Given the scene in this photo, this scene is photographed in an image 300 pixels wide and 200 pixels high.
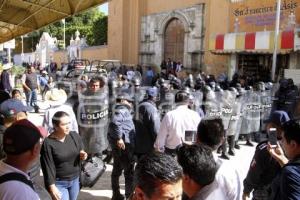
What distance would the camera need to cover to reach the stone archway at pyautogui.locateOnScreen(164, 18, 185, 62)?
25.1 meters

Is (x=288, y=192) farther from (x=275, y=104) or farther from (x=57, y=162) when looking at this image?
(x=275, y=104)

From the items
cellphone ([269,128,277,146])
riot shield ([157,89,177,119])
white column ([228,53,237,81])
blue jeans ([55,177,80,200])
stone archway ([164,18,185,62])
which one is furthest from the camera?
stone archway ([164,18,185,62])

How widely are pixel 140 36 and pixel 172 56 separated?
4.04 metres

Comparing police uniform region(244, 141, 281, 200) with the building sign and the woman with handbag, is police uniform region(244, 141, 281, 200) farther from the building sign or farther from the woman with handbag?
the building sign

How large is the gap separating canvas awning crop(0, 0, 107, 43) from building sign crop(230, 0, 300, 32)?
11.5m

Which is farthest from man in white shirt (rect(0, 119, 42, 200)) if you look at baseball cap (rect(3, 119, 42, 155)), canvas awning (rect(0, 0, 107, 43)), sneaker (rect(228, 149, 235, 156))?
sneaker (rect(228, 149, 235, 156))

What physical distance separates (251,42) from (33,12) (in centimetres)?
1109

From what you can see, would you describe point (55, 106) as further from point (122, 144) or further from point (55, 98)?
point (122, 144)

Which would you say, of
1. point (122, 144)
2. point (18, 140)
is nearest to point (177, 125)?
point (122, 144)

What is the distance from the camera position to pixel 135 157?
609 centimetres

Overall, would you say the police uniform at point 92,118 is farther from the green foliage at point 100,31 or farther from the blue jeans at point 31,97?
the green foliage at point 100,31

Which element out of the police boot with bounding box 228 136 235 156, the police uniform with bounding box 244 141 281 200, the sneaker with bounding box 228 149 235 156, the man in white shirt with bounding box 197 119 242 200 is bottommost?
the sneaker with bounding box 228 149 235 156

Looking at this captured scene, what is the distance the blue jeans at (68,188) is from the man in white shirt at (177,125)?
57.2 inches

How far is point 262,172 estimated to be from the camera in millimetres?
3828
